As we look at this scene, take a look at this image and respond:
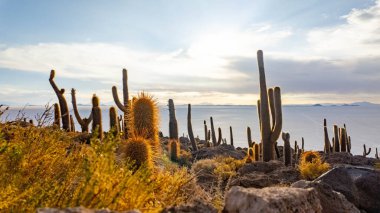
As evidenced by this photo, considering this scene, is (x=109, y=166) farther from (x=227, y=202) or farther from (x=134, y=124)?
(x=134, y=124)

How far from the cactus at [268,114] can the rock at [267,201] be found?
14.1m

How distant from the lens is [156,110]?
10555mm

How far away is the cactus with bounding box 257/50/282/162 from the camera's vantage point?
58.3ft

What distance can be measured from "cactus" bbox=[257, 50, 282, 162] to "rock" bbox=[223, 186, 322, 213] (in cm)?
1414

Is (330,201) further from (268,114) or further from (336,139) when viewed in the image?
(336,139)

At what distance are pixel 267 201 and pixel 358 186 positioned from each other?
584 cm

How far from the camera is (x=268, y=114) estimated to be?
58.9ft

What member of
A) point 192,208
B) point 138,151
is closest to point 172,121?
point 138,151

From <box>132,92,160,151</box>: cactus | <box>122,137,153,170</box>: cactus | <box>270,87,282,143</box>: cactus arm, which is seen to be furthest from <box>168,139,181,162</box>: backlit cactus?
<box>122,137,153,170</box>: cactus

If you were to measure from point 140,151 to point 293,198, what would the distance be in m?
4.39

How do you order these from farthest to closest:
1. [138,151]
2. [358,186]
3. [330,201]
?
[358,186], [138,151], [330,201]

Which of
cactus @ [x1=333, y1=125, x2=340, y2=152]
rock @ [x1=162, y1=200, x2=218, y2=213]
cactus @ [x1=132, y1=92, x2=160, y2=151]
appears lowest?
cactus @ [x1=333, y1=125, x2=340, y2=152]

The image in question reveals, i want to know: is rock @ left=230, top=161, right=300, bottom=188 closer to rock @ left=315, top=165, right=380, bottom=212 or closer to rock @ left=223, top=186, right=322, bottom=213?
rock @ left=315, top=165, right=380, bottom=212

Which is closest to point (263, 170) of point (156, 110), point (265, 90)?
point (265, 90)
